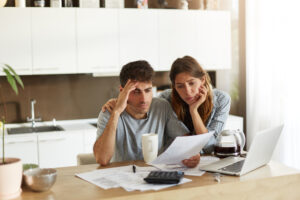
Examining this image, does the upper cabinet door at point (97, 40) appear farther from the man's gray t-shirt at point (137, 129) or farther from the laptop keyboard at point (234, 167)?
the laptop keyboard at point (234, 167)

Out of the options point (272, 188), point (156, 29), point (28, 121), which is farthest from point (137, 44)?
point (272, 188)

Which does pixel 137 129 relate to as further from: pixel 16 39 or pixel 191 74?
pixel 16 39

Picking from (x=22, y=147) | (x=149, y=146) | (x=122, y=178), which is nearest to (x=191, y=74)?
(x=149, y=146)

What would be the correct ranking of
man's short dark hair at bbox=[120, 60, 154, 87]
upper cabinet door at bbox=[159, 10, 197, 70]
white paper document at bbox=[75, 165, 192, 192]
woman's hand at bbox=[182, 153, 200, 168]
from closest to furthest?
white paper document at bbox=[75, 165, 192, 192]
woman's hand at bbox=[182, 153, 200, 168]
man's short dark hair at bbox=[120, 60, 154, 87]
upper cabinet door at bbox=[159, 10, 197, 70]

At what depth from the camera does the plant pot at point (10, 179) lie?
147cm

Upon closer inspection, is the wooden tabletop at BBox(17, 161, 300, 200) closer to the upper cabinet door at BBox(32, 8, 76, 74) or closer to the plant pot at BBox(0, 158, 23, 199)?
the plant pot at BBox(0, 158, 23, 199)

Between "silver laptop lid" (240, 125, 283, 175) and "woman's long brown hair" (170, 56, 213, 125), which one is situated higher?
"woman's long brown hair" (170, 56, 213, 125)

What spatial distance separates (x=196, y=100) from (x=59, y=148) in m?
1.90

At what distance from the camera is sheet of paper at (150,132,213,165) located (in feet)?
5.91

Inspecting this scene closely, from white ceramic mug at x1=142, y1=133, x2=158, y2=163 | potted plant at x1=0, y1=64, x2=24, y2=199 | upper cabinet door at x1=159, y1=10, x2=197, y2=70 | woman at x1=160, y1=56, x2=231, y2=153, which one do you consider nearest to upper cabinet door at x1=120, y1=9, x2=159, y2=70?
upper cabinet door at x1=159, y1=10, x2=197, y2=70

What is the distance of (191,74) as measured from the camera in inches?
92.7

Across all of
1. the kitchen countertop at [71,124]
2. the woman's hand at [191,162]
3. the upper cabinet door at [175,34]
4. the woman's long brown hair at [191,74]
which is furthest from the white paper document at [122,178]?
the upper cabinet door at [175,34]

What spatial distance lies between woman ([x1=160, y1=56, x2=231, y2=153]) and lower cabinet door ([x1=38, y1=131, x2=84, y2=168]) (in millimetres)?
1599

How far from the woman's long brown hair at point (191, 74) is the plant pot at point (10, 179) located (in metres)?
1.16
